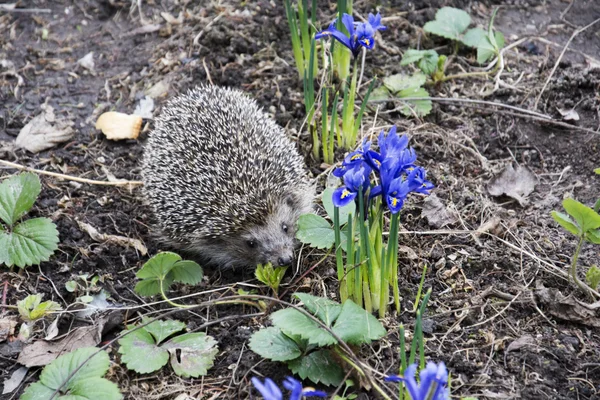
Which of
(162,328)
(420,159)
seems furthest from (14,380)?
(420,159)

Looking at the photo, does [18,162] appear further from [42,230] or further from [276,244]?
[276,244]

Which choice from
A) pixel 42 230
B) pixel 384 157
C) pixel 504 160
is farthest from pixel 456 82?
pixel 42 230

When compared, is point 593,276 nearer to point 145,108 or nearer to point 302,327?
point 302,327

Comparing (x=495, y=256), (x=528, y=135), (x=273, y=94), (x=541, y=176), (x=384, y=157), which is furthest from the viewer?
(x=273, y=94)

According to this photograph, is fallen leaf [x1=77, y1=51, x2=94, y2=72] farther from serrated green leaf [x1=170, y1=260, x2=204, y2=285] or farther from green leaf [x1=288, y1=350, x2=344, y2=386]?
green leaf [x1=288, y1=350, x2=344, y2=386]

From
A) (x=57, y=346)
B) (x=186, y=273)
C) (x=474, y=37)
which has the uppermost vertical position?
(x=474, y=37)

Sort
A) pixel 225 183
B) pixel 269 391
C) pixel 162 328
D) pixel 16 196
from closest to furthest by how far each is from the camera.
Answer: pixel 269 391 → pixel 162 328 → pixel 16 196 → pixel 225 183

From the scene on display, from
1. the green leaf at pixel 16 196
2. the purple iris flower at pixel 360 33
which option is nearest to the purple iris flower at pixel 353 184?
the purple iris flower at pixel 360 33
